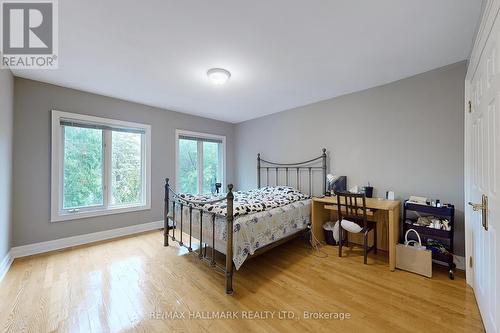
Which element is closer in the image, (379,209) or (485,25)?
(485,25)

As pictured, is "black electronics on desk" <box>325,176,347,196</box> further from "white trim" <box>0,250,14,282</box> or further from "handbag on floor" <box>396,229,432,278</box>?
"white trim" <box>0,250,14,282</box>

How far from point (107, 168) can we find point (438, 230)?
4729 millimetres

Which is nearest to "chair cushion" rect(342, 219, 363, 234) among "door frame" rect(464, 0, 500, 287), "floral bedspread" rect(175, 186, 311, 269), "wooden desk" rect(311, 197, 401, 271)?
"wooden desk" rect(311, 197, 401, 271)

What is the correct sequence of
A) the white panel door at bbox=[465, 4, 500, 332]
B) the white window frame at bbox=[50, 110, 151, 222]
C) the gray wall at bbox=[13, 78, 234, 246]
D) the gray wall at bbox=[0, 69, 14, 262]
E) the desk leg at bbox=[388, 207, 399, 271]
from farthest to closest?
the white window frame at bbox=[50, 110, 151, 222], the gray wall at bbox=[13, 78, 234, 246], the desk leg at bbox=[388, 207, 399, 271], the gray wall at bbox=[0, 69, 14, 262], the white panel door at bbox=[465, 4, 500, 332]

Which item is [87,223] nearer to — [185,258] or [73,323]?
[185,258]

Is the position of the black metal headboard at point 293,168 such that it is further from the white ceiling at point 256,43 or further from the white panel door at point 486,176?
the white panel door at point 486,176

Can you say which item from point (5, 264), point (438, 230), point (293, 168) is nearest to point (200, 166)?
point (293, 168)

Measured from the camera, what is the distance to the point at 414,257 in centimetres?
233

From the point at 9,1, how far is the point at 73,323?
252 cm

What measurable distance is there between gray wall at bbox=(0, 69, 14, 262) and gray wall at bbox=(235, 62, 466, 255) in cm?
409

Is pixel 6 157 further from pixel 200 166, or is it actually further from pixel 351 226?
pixel 351 226

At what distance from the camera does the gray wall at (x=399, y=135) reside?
2.46m

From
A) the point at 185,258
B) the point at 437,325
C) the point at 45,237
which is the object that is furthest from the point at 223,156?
the point at 437,325

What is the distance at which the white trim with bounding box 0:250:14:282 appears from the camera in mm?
2251
